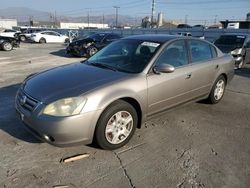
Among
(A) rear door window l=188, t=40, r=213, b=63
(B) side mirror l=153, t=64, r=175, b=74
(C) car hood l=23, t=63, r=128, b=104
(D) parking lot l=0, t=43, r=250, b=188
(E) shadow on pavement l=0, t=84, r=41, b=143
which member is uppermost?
(A) rear door window l=188, t=40, r=213, b=63

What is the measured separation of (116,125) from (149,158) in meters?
0.62

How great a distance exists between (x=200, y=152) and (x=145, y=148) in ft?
2.50

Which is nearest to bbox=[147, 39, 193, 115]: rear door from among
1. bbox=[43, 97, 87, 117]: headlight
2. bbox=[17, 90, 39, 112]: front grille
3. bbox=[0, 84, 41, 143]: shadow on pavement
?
bbox=[43, 97, 87, 117]: headlight

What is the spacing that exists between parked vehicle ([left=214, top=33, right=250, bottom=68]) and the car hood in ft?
25.1

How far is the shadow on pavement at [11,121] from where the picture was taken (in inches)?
161

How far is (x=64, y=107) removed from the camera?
3.32 m

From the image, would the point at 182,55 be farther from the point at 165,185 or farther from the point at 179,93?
the point at 165,185

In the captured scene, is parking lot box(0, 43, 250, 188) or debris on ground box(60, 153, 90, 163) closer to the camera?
parking lot box(0, 43, 250, 188)

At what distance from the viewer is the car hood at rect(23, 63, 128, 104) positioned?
11.4 ft

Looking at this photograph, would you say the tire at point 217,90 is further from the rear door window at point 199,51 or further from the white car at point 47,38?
the white car at point 47,38

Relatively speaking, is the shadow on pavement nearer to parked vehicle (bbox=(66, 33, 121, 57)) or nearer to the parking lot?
the parking lot

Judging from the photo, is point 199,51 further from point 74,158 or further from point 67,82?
point 74,158

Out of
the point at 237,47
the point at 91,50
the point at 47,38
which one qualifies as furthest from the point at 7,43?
the point at 237,47

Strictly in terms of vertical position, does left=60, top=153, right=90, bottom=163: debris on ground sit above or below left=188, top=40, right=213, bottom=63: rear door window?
below
